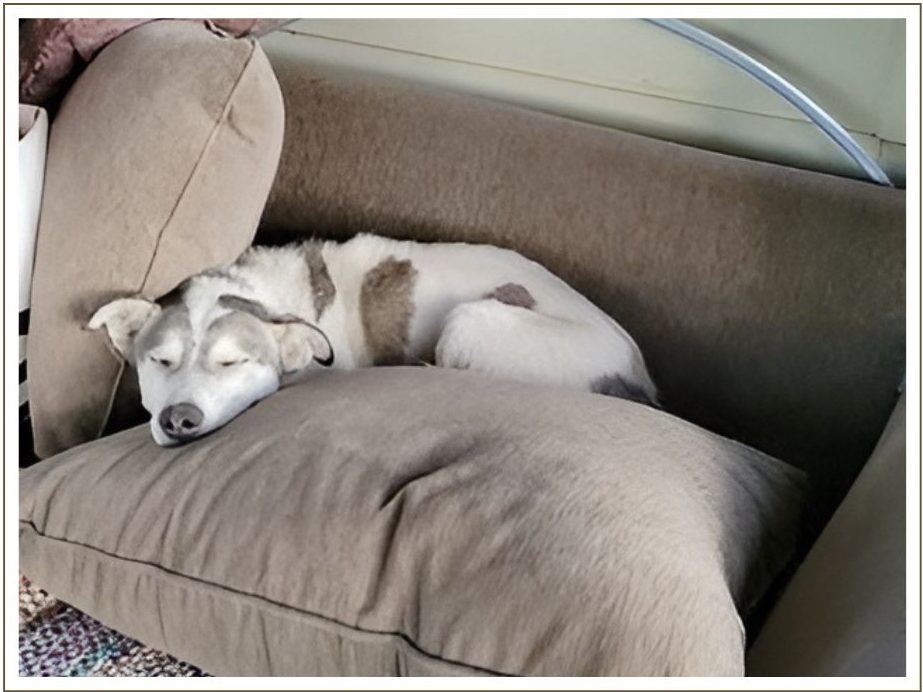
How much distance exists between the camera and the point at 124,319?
53.4 inches

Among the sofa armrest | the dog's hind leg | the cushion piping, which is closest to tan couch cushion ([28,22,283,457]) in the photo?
the cushion piping

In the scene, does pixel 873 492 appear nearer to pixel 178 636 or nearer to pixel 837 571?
pixel 837 571

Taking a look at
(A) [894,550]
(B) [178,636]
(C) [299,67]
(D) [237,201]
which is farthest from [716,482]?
(C) [299,67]

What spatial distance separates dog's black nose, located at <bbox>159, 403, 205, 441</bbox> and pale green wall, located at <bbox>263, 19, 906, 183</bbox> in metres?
0.79

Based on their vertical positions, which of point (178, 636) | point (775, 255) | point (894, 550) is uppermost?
point (775, 255)

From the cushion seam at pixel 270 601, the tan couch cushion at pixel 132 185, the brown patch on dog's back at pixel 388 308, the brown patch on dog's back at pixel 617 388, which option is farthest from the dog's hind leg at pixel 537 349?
the cushion seam at pixel 270 601

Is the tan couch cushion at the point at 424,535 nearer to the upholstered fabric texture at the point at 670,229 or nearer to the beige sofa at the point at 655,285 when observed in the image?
the beige sofa at the point at 655,285

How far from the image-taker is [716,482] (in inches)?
44.3

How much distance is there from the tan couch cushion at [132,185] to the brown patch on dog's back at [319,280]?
9.4 inches

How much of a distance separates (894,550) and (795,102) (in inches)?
33.3

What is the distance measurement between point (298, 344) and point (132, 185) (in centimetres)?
33

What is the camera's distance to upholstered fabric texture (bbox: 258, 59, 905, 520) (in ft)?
4.89

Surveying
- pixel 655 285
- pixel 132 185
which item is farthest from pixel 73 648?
pixel 655 285

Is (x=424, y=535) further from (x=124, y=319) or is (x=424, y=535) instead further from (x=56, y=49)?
(x=56, y=49)
